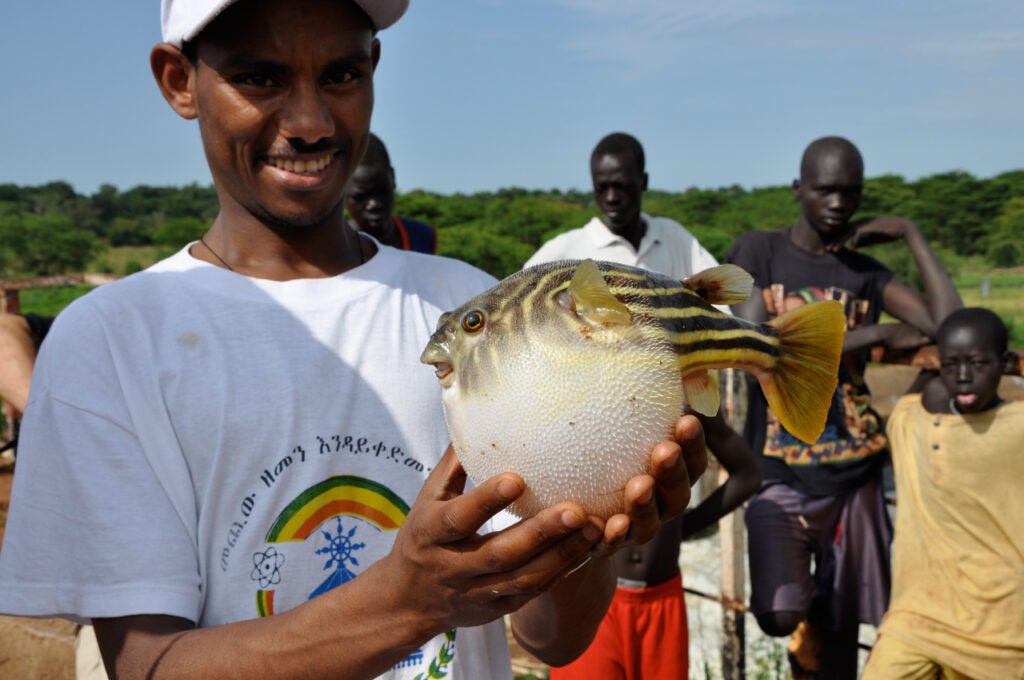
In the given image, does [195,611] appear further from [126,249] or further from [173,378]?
[126,249]

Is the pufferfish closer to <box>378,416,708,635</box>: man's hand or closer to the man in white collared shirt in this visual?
<box>378,416,708,635</box>: man's hand

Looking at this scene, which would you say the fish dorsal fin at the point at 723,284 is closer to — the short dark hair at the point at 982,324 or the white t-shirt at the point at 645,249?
the short dark hair at the point at 982,324

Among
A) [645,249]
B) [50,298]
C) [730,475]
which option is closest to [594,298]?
[730,475]

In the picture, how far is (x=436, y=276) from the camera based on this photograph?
195 cm

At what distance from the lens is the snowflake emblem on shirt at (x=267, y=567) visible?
1606mm

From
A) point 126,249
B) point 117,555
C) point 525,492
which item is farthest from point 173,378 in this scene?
point 126,249

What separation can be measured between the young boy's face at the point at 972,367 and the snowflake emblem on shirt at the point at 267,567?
3102 millimetres

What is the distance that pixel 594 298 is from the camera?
1.28m

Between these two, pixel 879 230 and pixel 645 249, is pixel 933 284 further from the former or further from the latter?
pixel 645 249

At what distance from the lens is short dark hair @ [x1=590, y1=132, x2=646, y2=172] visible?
533 cm

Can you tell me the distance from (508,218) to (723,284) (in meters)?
30.7

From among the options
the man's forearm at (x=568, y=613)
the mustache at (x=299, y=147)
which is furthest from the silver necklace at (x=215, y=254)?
the man's forearm at (x=568, y=613)

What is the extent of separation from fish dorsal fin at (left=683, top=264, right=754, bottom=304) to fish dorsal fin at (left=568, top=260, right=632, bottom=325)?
0.21 m

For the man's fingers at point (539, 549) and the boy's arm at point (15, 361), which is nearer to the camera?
the man's fingers at point (539, 549)
